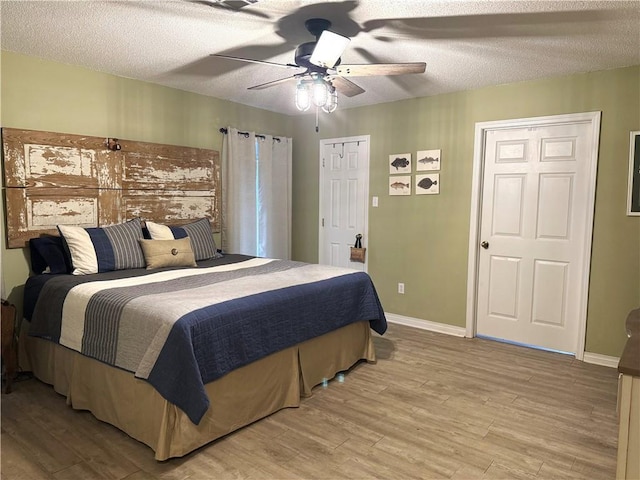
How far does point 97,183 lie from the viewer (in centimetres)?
361

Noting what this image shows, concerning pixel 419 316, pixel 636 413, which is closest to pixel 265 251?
pixel 419 316

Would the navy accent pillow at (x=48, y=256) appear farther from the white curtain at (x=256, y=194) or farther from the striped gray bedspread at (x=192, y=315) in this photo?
the white curtain at (x=256, y=194)

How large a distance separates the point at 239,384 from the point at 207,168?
8.57 feet

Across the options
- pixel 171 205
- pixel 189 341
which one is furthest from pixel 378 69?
pixel 171 205

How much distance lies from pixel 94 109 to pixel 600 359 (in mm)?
4569

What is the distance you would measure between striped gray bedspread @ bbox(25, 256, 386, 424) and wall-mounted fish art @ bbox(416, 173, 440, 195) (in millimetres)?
1424

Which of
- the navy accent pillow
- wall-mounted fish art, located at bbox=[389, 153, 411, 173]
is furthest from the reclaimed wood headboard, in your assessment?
wall-mounted fish art, located at bbox=[389, 153, 411, 173]

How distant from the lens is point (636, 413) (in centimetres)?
139

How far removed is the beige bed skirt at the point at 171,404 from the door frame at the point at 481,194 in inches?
61.5

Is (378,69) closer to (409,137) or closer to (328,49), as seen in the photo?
(328,49)

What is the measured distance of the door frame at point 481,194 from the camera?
3.51 m

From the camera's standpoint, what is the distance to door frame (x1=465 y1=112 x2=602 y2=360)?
3.51m

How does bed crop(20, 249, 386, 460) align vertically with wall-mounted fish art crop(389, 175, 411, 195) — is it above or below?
below

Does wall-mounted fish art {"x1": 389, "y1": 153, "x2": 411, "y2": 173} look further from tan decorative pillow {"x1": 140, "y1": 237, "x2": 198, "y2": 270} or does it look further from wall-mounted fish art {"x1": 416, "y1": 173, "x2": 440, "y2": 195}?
tan decorative pillow {"x1": 140, "y1": 237, "x2": 198, "y2": 270}
